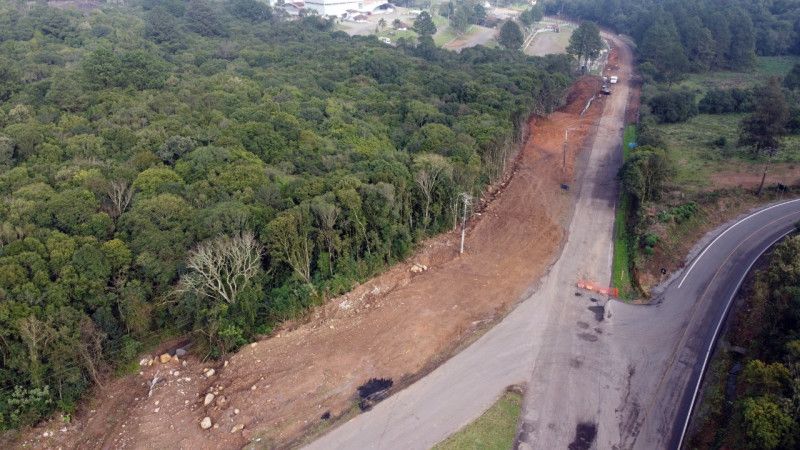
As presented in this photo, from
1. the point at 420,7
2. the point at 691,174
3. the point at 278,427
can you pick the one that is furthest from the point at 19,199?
the point at 420,7

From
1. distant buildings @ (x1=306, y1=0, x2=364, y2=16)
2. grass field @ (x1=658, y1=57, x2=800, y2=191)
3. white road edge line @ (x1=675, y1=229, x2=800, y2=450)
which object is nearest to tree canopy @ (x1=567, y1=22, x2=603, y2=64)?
grass field @ (x1=658, y1=57, x2=800, y2=191)

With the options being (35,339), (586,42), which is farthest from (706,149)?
(35,339)

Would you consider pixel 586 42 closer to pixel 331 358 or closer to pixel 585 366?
pixel 585 366

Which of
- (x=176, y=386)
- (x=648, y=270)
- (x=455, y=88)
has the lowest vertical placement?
(x=176, y=386)

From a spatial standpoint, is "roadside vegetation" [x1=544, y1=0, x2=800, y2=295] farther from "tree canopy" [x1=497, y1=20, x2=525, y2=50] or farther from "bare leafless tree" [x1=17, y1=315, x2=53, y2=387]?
"bare leafless tree" [x1=17, y1=315, x2=53, y2=387]

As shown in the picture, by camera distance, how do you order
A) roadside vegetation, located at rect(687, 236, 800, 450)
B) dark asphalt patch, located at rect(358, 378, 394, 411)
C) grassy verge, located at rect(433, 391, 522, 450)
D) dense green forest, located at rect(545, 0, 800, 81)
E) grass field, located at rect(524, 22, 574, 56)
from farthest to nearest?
1. grass field, located at rect(524, 22, 574, 56)
2. dense green forest, located at rect(545, 0, 800, 81)
3. dark asphalt patch, located at rect(358, 378, 394, 411)
4. grassy verge, located at rect(433, 391, 522, 450)
5. roadside vegetation, located at rect(687, 236, 800, 450)

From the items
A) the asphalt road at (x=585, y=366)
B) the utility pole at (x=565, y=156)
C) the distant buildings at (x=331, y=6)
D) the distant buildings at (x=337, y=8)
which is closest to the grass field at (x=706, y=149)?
the utility pole at (x=565, y=156)

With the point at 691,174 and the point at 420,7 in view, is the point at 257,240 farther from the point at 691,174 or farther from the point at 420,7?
the point at 420,7
